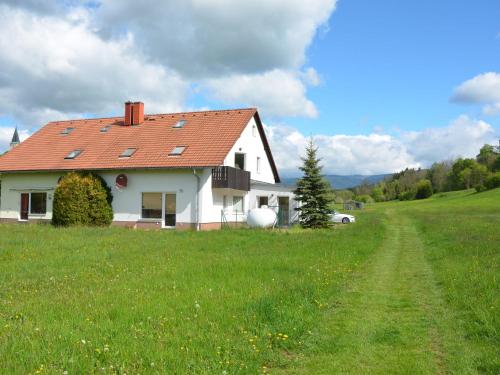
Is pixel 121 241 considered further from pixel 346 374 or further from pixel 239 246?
pixel 346 374

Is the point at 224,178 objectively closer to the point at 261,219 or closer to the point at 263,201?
the point at 261,219

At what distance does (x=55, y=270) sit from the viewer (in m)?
10.8

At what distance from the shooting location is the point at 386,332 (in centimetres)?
649

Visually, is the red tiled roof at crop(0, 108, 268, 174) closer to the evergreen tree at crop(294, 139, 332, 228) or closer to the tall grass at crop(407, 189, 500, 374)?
the evergreen tree at crop(294, 139, 332, 228)

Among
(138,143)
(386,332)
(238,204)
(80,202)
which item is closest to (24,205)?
(80,202)

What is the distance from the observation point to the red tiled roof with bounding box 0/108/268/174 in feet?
85.5

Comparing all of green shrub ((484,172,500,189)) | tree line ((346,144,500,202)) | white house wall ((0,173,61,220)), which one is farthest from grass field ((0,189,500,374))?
tree line ((346,144,500,202))

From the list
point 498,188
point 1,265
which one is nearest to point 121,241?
point 1,265

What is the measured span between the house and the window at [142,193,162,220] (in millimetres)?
56

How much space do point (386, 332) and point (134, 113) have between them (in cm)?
2814

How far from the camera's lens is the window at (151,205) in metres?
26.2

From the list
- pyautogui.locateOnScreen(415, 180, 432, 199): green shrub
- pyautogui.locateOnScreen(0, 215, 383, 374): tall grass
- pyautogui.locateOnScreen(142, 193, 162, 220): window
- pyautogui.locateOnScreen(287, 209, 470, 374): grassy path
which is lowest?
pyautogui.locateOnScreen(287, 209, 470, 374): grassy path

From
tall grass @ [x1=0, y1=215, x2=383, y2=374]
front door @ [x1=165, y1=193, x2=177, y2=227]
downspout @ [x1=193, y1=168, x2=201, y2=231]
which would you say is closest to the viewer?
tall grass @ [x1=0, y1=215, x2=383, y2=374]

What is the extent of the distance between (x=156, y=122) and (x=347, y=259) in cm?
2113
